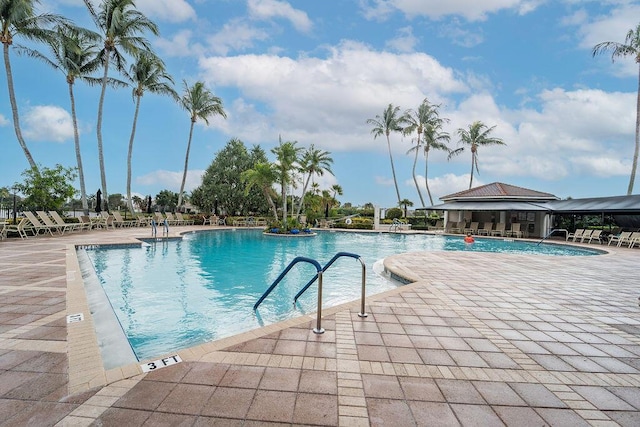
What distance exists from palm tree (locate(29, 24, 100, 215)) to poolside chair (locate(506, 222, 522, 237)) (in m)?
24.9

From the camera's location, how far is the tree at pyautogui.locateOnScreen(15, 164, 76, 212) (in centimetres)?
1416

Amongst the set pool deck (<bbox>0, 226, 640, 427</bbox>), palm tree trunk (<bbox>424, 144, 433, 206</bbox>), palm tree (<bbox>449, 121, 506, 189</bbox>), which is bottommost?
pool deck (<bbox>0, 226, 640, 427</bbox>)

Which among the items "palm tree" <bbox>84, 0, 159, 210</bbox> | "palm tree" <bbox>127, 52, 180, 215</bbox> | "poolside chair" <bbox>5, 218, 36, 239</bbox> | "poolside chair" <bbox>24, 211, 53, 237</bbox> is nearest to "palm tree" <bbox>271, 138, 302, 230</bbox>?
"palm tree" <bbox>127, 52, 180, 215</bbox>

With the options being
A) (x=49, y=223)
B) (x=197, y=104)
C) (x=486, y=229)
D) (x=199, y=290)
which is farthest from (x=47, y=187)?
(x=486, y=229)

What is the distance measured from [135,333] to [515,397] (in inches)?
171

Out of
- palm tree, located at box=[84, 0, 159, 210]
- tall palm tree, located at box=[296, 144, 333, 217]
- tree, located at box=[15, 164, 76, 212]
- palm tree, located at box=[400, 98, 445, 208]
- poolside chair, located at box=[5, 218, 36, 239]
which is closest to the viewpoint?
poolside chair, located at box=[5, 218, 36, 239]

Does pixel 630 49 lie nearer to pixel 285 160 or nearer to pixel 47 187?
pixel 285 160

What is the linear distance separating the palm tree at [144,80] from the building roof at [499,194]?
71.1ft

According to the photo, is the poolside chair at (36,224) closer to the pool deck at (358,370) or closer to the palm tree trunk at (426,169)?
the pool deck at (358,370)

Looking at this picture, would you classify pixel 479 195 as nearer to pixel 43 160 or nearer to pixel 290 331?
pixel 290 331

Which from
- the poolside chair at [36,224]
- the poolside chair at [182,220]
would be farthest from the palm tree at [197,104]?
the poolside chair at [36,224]

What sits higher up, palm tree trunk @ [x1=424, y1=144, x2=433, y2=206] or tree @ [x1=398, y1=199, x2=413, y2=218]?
palm tree trunk @ [x1=424, y1=144, x2=433, y2=206]

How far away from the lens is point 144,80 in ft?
70.8

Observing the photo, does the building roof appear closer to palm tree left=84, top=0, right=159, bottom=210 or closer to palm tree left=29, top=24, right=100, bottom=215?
palm tree left=84, top=0, right=159, bottom=210
